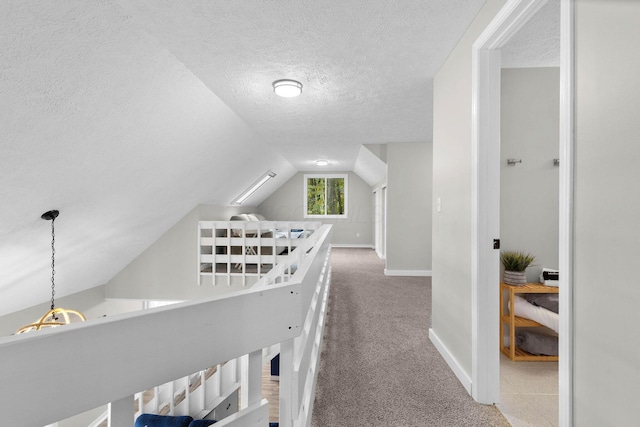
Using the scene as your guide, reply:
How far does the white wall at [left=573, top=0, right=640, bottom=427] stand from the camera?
77 centimetres

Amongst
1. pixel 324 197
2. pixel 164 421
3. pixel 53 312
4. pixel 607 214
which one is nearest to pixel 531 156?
pixel 607 214

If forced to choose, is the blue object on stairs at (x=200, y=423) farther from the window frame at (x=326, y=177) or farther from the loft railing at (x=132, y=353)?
the window frame at (x=326, y=177)

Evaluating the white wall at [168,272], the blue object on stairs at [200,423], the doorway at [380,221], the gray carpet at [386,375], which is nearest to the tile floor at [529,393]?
the gray carpet at [386,375]

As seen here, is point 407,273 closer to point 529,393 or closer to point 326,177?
point 529,393

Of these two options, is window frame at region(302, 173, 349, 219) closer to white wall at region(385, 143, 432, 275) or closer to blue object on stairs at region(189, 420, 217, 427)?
white wall at region(385, 143, 432, 275)

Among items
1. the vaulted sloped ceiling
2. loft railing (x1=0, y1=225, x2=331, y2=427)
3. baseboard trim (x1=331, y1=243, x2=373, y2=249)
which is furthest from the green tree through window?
loft railing (x1=0, y1=225, x2=331, y2=427)

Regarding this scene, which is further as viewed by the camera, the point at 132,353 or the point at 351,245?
the point at 351,245

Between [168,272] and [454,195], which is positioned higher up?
[454,195]

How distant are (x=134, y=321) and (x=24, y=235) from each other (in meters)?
3.11

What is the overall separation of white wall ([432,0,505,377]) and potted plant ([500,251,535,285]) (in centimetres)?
43

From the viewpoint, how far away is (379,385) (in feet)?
5.60

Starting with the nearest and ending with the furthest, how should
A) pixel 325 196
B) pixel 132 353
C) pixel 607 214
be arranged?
pixel 132 353 → pixel 607 214 → pixel 325 196

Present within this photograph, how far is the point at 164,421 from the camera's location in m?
1.41

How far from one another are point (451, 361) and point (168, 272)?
13.7ft
